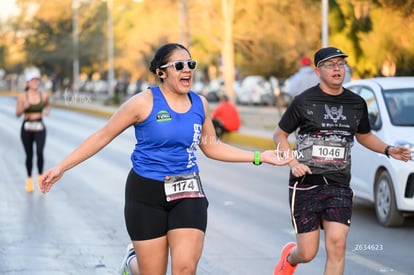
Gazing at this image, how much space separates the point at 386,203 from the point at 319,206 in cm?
389

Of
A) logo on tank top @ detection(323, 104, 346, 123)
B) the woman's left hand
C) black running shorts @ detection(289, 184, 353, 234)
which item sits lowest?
black running shorts @ detection(289, 184, 353, 234)

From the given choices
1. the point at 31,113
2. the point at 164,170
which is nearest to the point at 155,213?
the point at 164,170

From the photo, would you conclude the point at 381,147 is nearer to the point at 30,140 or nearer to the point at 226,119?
the point at 30,140

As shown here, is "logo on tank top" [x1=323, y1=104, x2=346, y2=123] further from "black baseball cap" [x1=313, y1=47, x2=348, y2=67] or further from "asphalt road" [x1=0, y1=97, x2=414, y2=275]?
"asphalt road" [x1=0, y1=97, x2=414, y2=275]

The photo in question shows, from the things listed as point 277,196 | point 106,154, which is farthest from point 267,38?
point 277,196

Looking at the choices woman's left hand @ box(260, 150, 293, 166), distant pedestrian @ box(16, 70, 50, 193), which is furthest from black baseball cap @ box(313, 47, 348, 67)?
distant pedestrian @ box(16, 70, 50, 193)

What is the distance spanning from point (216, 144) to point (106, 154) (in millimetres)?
15362

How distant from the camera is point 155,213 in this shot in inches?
225

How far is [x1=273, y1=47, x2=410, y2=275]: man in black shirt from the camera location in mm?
6770

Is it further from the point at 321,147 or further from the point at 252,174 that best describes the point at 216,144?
the point at 252,174

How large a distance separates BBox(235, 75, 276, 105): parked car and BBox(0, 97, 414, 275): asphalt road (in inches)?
1352

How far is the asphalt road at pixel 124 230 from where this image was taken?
8.48m

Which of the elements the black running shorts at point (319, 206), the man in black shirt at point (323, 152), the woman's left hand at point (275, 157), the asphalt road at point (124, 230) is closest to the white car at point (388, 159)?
the asphalt road at point (124, 230)

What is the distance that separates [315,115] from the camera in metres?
6.86
